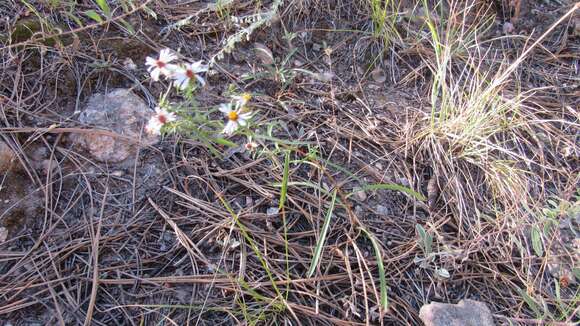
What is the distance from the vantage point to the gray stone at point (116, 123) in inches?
56.2

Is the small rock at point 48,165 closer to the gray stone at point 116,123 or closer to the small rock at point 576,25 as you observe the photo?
the gray stone at point 116,123

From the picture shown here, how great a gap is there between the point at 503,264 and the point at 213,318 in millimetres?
877

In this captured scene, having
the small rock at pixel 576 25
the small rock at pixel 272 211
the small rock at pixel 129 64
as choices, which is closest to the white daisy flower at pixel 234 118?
the small rock at pixel 272 211

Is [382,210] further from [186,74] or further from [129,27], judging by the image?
[129,27]

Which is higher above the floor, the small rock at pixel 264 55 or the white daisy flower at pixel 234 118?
the white daisy flower at pixel 234 118

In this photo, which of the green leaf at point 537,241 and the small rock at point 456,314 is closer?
the small rock at point 456,314

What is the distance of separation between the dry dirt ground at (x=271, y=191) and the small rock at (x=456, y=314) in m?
0.06

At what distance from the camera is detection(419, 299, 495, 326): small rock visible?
3.83ft

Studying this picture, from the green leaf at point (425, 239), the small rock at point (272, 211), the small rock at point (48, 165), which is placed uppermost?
the small rock at point (48, 165)

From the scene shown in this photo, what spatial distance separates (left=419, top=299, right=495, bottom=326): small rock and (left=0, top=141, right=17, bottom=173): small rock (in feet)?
4.16

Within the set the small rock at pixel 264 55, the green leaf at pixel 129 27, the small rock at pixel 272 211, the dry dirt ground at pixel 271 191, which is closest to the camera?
the dry dirt ground at pixel 271 191

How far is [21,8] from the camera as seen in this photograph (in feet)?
5.34

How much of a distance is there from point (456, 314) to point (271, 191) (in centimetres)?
63

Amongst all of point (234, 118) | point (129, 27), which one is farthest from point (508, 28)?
point (129, 27)
